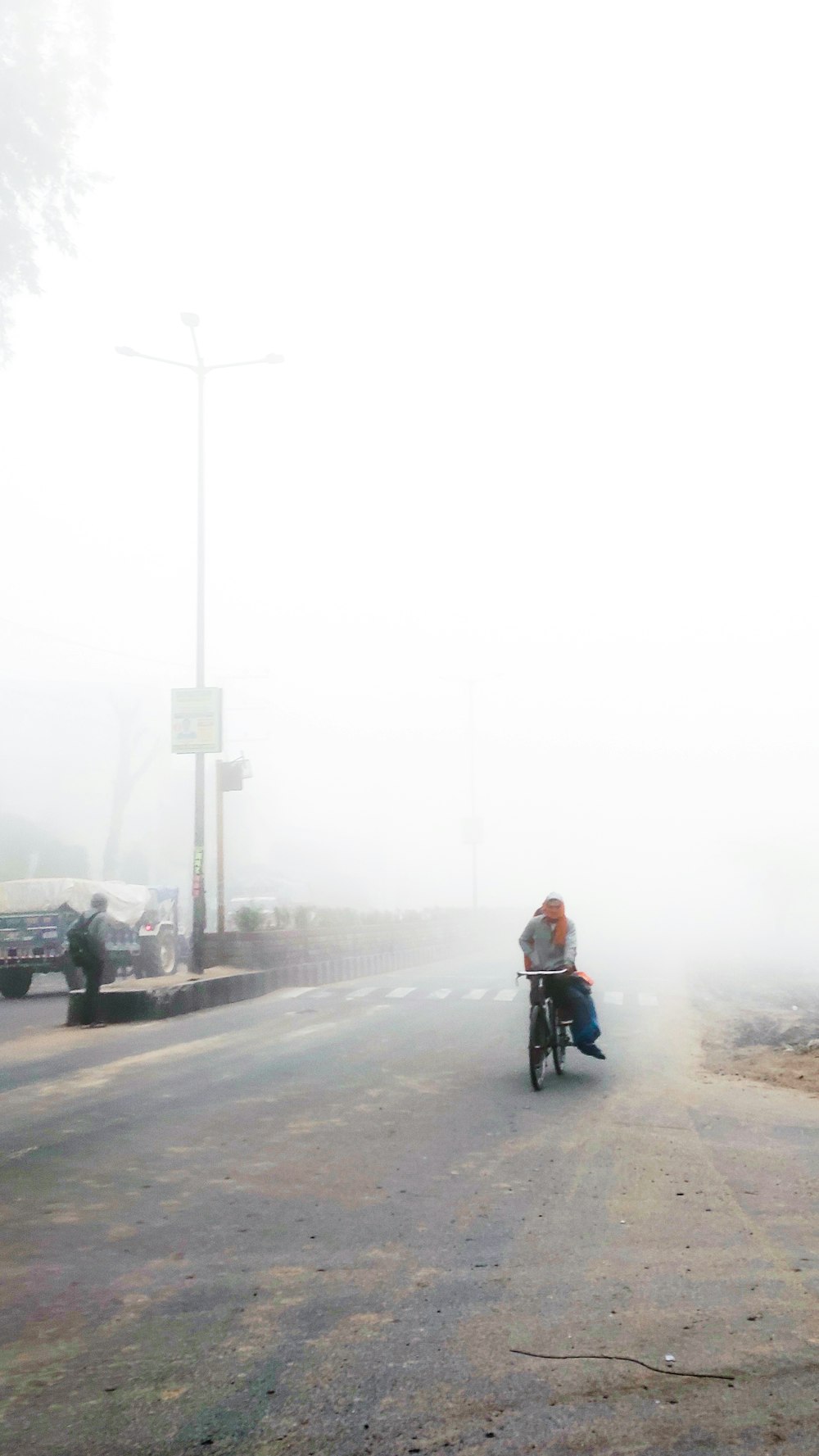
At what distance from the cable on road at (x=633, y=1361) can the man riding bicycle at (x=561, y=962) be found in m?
7.00

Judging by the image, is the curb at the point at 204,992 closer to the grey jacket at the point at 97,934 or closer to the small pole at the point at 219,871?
the grey jacket at the point at 97,934

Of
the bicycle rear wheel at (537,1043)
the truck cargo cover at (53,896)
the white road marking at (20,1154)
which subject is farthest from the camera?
the truck cargo cover at (53,896)

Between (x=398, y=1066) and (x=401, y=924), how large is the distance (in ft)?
98.1

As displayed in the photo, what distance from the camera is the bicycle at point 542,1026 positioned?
11.2m

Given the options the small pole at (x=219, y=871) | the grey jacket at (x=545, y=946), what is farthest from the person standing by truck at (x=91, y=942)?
the grey jacket at (x=545, y=946)

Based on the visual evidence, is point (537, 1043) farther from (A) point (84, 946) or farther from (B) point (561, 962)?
(A) point (84, 946)

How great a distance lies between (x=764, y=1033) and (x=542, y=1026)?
27.4 feet

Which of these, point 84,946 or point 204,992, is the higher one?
point 84,946

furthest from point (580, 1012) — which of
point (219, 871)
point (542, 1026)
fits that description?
point (219, 871)

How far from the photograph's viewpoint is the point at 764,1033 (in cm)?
1847

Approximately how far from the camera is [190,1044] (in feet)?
49.6

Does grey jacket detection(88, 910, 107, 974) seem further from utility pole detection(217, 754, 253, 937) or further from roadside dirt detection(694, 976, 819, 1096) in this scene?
roadside dirt detection(694, 976, 819, 1096)

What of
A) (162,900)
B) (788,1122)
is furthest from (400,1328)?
(162,900)

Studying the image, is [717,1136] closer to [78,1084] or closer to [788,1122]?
[788,1122]
